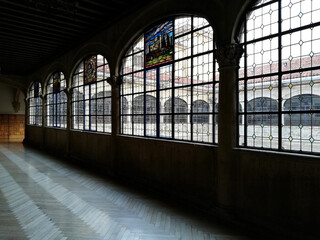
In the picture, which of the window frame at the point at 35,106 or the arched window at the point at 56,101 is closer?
the arched window at the point at 56,101

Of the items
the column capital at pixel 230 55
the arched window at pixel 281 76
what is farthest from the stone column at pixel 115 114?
the arched window at pixel 281 76

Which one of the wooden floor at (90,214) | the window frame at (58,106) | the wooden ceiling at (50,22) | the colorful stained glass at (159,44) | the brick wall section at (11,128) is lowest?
the wooden floor at (90,214)

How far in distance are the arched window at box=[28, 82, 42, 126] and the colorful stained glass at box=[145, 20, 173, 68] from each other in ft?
31.1

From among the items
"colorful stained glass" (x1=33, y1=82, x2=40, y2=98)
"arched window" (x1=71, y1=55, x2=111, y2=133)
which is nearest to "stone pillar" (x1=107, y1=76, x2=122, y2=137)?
"arched window" (x1=71, y1=55, x2=111, y2=133)

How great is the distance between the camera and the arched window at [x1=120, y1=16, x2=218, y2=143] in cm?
477

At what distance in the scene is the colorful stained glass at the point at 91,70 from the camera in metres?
8.43

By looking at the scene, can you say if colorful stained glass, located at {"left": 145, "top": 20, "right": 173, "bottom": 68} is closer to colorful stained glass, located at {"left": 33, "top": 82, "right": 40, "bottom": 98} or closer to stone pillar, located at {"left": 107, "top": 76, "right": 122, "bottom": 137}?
stone pillar, located at {"left": 107, "top": 76, "right": 122, "bottom": 137}

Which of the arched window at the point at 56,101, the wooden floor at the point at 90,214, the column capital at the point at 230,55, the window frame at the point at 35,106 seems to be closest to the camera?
the wooden floor at the point at 90,214

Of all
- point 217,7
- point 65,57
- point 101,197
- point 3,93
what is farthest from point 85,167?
point 3,93

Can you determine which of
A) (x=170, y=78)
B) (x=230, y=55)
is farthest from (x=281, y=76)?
(x=170, y=78)

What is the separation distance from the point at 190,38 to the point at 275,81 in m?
2.11

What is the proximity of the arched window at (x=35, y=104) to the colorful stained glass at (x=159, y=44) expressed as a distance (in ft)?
31.1

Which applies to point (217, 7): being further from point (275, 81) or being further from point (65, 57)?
point (65, 57)

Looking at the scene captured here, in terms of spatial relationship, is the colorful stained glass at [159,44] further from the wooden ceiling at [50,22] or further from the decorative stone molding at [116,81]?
the decorative stone molding at [116,81]
